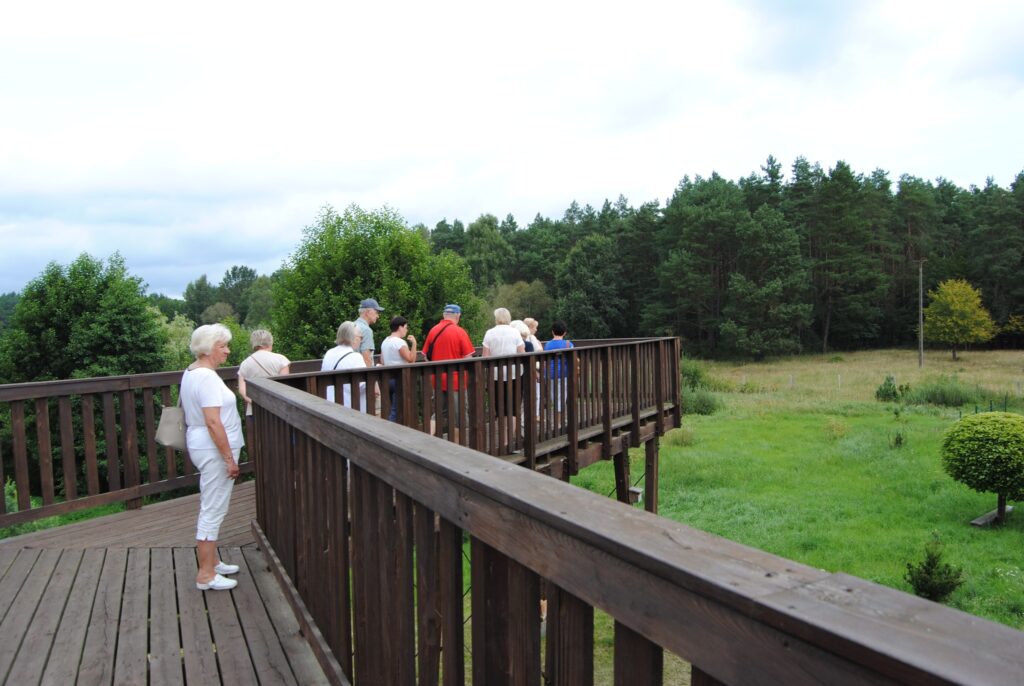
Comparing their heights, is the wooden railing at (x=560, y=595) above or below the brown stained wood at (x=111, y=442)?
above

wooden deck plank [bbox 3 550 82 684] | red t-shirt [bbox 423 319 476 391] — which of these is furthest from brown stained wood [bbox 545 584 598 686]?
red t-shirt [bbox 423 319 476 391]

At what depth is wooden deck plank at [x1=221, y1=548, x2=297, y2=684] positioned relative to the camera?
9.60 feet

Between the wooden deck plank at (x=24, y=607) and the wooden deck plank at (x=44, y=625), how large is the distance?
0.02 metres

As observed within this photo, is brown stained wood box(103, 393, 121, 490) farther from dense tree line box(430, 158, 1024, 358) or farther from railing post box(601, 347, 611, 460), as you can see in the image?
dense tree line box(430, 158, 1024, 358)

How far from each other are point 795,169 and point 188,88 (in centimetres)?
5750

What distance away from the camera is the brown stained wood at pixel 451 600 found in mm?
1683

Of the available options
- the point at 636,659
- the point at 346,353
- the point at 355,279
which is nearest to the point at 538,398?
the point at 346,353

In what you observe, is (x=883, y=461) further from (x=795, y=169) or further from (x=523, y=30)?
(x=795, y=169)

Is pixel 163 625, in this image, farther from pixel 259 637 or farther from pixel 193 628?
pixel 259 637

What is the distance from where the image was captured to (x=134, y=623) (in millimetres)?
3439

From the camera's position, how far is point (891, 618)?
774 mm

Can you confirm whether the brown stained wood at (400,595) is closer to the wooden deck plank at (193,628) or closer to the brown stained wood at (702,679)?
the brown stained wood at (702,679)

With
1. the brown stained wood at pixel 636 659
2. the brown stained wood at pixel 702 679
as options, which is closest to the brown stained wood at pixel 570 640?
the brown stained wood at pixel 636 659

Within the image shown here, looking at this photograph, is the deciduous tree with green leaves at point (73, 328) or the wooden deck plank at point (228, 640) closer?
the wooden deck plank at point (228, 640)
